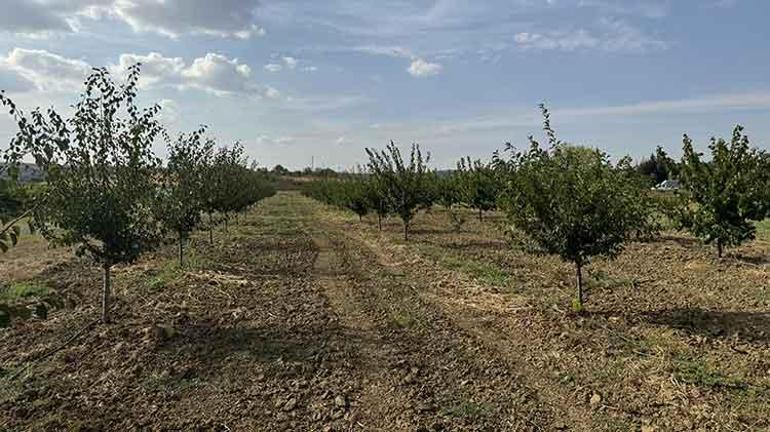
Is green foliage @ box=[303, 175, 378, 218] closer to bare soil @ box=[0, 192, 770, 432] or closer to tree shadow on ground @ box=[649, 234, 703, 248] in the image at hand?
tree shadow on ground @ box=[649, 234, 703, 248]

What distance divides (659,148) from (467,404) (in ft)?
40.4

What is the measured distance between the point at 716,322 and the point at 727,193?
269 inches

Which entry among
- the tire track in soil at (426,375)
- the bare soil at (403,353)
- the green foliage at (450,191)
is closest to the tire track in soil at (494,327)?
the bare soil at (403,353)

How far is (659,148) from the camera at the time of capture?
51.0 ft

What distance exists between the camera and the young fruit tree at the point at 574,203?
8.20 meters

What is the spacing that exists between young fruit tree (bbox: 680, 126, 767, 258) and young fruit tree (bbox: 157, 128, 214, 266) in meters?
12.1

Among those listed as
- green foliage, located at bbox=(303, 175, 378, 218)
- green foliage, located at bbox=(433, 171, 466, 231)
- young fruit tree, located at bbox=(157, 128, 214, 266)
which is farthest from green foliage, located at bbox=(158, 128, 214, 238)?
green foliage, located at bbox=(433, 171, 466, 231)

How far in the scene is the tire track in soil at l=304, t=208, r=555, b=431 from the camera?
5371mm

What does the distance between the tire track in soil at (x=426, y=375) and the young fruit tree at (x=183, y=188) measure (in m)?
4.46

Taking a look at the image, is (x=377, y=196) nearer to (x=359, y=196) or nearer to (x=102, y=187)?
(x=359, y=196)

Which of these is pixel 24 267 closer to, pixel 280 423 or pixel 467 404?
pixel 280 423

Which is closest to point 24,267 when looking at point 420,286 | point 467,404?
point 420,286

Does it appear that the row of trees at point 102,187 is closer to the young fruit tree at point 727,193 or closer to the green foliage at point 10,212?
the green foliage at point 10,212

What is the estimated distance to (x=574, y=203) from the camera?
8.26 m
